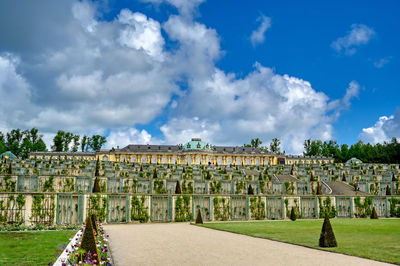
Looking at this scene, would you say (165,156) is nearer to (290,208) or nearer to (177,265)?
(290,208)

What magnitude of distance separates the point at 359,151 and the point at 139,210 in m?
140

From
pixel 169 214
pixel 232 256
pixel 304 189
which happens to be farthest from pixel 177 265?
pixel 304 189

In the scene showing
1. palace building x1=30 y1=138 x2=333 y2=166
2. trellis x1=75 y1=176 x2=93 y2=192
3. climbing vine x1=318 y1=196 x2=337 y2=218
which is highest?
palace building x1=30 y1=138 x2=333 y2=166

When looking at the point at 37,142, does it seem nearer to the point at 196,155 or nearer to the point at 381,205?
the point at 196,155

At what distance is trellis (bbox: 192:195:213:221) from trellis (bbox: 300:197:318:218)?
8345mm

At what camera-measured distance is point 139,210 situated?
25781 mm

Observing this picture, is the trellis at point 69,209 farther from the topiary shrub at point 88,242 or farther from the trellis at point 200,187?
the topiary shrub at point 88,242

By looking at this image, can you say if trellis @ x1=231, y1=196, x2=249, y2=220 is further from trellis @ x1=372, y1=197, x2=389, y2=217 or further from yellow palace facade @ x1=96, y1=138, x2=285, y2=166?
yellow palace facade @ x1=96, y1=138, x2=285, y2=166

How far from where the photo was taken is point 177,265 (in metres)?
9.73

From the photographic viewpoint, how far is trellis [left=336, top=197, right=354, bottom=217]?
1228 inches

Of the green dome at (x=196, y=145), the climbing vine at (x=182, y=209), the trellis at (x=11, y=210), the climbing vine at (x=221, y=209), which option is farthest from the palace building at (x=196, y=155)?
the trellis at (x=11, y=210)

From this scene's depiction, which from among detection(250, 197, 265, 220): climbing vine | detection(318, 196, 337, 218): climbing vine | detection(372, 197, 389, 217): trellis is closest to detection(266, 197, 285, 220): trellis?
detection(250, 197, 265, 220): climbing vine

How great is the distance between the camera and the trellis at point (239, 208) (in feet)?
93.6

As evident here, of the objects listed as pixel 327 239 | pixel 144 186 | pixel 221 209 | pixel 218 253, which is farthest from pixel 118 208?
pixel 327 239
